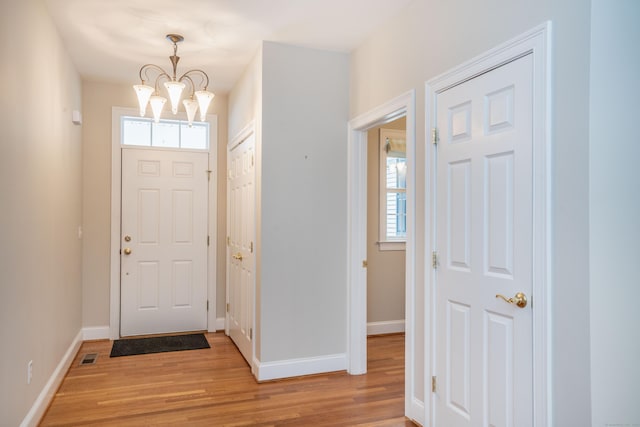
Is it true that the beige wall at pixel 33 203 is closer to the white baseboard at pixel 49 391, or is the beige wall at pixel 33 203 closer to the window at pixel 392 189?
the white baseboard at pixel 49 391

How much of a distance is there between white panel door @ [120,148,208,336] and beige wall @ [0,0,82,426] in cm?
83

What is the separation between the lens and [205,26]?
3.27 meters

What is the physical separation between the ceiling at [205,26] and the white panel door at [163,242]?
1206 millimetres

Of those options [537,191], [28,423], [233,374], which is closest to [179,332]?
[233,374]

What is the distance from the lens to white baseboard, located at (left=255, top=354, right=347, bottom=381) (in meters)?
3.51

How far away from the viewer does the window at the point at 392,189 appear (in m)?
4.96

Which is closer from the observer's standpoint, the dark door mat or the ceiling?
the ceiling

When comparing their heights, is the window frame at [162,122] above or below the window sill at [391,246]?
above

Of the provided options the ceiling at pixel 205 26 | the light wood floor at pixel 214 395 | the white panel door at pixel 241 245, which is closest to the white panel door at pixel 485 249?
the light wood floor at pixel 214 395

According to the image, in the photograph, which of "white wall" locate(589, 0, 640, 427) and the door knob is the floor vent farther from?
"white wall" locate(589, 0, 640, 427)

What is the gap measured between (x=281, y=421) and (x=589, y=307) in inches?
77.7

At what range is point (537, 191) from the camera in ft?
6.21

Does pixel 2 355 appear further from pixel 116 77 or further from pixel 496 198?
pixel 116 77

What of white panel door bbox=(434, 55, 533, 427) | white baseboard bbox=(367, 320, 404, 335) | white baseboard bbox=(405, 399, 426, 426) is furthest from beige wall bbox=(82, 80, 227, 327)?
white panel door bbox=(434, 55, 533, 427)
